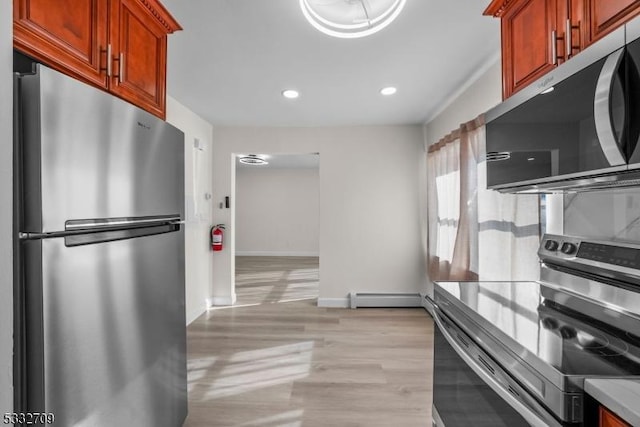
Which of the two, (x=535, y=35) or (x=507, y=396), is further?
(x=535, y=35)

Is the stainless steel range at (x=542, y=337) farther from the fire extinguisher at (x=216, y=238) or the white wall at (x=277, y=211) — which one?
the white wall at (x=277, y=211)

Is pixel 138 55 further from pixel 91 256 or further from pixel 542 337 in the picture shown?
pixel 542 337

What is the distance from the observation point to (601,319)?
1.17 metres

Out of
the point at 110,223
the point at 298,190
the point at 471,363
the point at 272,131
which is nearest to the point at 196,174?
the point at 272,131

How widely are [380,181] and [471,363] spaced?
3.48m

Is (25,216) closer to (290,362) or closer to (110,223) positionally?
(110,223)

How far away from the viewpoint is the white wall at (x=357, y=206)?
4.45 metres

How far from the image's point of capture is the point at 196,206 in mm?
3918

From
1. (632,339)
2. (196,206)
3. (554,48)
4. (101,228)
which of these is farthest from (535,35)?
(196,206)

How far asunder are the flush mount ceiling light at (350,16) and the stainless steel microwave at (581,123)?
103 cm

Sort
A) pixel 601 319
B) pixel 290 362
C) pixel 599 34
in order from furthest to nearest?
pixel 290 362 → pixel 601 319 → pixel 599 34

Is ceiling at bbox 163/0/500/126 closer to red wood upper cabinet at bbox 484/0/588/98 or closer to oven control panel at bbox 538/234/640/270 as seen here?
red wood upper cabinet at bbox 484/0/588/98

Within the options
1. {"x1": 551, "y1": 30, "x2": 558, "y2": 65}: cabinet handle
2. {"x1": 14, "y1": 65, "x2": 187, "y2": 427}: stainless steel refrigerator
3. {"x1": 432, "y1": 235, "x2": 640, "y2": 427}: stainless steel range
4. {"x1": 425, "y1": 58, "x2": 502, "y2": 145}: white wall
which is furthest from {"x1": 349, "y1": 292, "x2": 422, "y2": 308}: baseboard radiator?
{"x1": 551, "y1": 30, "x2": 558, "y2": 65}: cabinet handle

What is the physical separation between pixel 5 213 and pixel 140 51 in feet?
4.08
